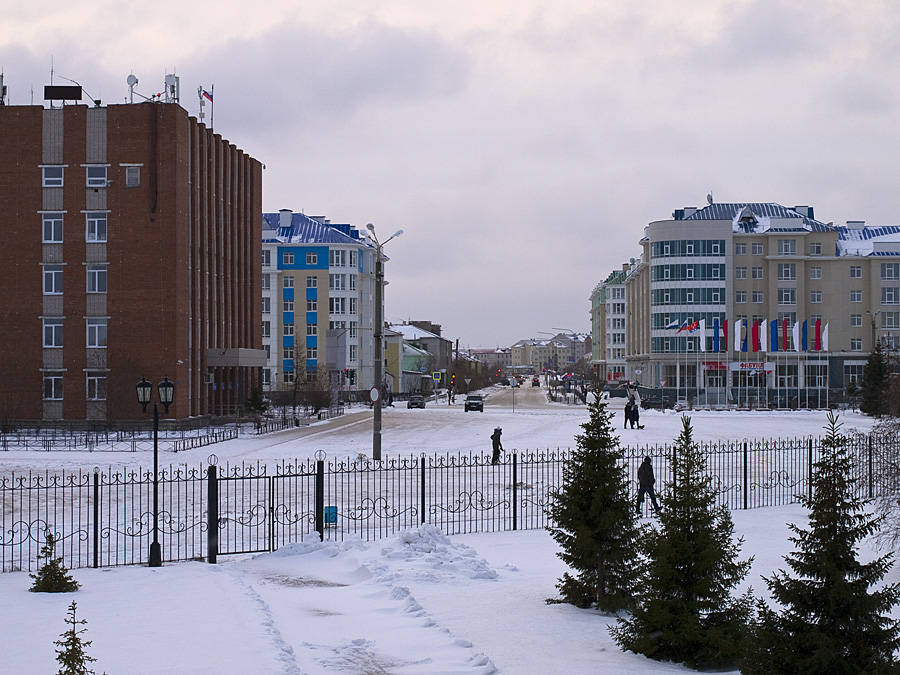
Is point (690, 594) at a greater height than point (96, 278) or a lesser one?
lesser

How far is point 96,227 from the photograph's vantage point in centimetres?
4953

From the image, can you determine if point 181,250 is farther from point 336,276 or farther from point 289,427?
point 336,276

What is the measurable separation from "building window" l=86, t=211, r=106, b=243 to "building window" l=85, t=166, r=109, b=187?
156 centimetres

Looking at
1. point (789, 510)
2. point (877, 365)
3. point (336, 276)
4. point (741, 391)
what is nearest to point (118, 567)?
point (789, 510)

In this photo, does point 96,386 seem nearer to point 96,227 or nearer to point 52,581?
point 96,227

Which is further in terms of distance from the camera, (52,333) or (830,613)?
(52,333)

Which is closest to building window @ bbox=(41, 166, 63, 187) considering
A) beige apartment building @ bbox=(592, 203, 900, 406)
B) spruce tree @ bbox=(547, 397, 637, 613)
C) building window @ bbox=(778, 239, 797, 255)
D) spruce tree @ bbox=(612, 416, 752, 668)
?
spruce tree @ bbox=(547, 397, 637, 613)

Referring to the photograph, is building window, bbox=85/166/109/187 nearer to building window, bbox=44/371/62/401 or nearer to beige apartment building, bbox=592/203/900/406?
building window, bbox=44/371/62/401

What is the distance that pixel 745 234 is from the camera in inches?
3460

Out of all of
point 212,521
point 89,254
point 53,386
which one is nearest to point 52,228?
point 89,254

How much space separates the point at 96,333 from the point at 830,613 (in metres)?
47.4

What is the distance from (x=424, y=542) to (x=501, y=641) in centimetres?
530

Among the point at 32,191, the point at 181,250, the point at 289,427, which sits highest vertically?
the point at 32,191

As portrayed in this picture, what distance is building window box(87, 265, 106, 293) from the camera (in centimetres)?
4931
